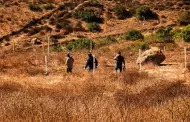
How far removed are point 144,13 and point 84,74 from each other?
41441mm

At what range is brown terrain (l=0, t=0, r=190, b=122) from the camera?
8484mm

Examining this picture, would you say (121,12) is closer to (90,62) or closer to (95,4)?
(95,4)

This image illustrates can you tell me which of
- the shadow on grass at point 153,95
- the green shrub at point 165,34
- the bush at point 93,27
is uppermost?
the shadow on grass at point 153,95

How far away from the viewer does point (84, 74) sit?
2097cm

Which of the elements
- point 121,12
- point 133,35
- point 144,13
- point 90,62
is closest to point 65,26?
point 121,12

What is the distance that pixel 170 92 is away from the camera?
13.1 m

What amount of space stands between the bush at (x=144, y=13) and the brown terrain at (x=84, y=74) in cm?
70

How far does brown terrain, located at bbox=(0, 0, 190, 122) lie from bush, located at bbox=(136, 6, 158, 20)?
70cm

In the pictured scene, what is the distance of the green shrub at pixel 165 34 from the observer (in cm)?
4617

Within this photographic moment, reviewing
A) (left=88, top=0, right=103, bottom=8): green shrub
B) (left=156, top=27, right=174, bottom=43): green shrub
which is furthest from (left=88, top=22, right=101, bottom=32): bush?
(left=156, top=27, right=174, bottom=43): green shrub

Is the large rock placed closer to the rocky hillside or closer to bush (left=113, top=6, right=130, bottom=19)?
the rocky hillside

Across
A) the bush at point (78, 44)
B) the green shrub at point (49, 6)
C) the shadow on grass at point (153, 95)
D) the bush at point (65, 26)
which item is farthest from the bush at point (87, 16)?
the shadow on grass at point (153, 95)

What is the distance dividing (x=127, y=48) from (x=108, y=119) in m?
34.3

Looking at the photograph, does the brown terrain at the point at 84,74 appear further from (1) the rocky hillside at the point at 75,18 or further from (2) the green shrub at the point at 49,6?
(2) the green shrub at the point at 49,6
